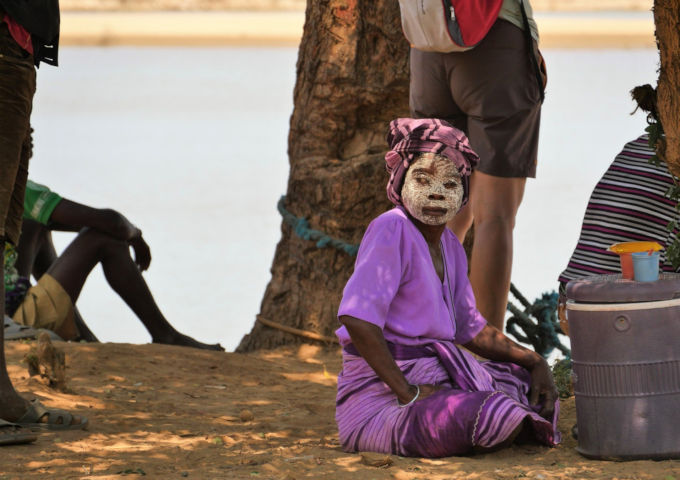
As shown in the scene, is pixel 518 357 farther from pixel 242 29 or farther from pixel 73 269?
pixel 242 29

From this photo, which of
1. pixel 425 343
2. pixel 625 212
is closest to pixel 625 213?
pixel 625 212

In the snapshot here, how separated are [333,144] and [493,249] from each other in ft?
5.14

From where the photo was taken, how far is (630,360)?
11.0 ft

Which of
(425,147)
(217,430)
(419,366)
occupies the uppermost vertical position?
(425,147)

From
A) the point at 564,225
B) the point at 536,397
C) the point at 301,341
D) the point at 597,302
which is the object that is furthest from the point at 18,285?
the point at 564,225

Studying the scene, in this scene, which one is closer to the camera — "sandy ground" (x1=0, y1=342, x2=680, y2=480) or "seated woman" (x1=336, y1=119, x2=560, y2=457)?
"sandy ground" (x1=0, y1=342, x2=680, y2=480)

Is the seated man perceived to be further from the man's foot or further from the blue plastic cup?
the blue plastic cup

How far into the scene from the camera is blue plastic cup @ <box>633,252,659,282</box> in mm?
3340

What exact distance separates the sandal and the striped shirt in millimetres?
1712

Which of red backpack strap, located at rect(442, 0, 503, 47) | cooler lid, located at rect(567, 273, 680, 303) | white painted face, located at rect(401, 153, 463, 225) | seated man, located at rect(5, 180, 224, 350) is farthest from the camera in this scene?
seated man, located at rect(5, 180, 224, 350)

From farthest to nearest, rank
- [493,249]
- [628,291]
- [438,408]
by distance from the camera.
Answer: [493,249], [438,408], [628,291]

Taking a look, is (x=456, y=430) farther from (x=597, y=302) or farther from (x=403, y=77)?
(x=403, y=77)

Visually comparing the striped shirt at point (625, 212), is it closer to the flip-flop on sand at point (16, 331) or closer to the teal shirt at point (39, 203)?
the flip-flop on sand at point (16, 331)

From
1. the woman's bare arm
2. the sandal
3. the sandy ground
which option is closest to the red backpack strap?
the woman's bare arm
